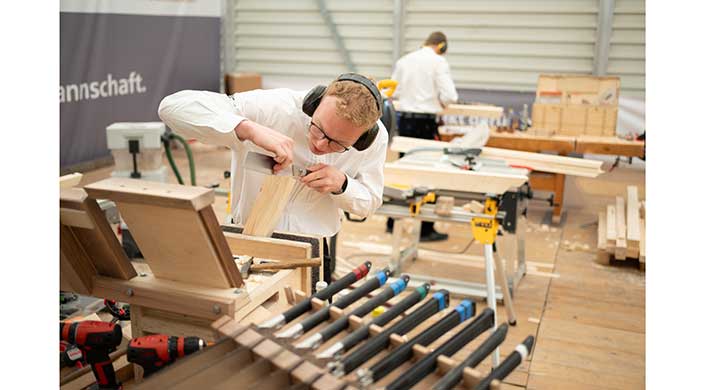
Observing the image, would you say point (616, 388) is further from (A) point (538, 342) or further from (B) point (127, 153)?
(B) point (127, 153)

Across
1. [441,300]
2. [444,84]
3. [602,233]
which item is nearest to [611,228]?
[602,233]

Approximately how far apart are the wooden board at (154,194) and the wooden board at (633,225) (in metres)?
3.96

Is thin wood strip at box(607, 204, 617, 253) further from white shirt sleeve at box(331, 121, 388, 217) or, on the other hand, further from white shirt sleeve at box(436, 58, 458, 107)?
white shirt sleeve at box(331, 121, 388, 217)

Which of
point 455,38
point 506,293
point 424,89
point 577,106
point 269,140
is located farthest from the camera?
point 455,38

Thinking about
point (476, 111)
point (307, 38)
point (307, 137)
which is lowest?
point (307, 137)

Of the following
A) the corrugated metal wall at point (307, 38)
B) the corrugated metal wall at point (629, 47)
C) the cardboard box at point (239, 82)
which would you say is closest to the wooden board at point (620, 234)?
the corrugated metal wall at point (629, 47)

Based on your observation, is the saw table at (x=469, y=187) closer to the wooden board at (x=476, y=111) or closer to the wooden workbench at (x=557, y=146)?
the wooden workbench at (x=557, y=146)

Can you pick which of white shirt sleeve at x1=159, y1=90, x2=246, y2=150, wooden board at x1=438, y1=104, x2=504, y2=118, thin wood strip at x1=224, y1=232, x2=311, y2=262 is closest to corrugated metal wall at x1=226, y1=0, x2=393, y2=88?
wooden board at x1=438, y1=104, x2=504, y2=118

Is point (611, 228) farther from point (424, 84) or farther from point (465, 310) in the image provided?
point (465, 310)

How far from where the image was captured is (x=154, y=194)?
1276mm

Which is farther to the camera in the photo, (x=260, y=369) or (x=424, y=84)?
(x=424, y=84)

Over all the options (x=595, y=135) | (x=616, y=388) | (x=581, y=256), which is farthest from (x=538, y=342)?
(x=595, y=135)

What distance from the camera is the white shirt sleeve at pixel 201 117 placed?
178 centimetres

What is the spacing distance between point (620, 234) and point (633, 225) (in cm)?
21
